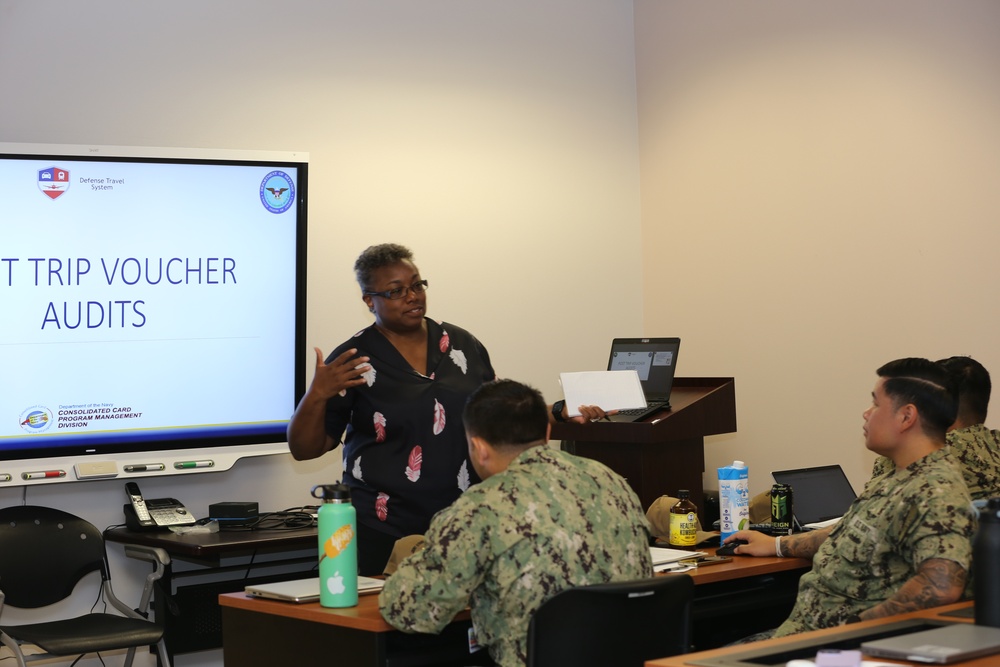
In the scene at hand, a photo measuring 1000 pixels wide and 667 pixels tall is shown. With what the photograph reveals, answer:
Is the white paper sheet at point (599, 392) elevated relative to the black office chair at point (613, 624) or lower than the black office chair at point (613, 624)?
elevated

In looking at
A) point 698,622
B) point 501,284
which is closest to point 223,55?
point 501,284

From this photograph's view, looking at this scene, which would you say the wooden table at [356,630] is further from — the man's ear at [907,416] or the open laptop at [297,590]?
the man's ear at [907,416]

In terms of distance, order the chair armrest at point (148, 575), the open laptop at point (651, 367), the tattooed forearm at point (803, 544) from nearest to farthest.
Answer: the tattooed forearm at point (803, 544) < the chair armrest at point (148, 575) < the open laptop at point (651, 367)

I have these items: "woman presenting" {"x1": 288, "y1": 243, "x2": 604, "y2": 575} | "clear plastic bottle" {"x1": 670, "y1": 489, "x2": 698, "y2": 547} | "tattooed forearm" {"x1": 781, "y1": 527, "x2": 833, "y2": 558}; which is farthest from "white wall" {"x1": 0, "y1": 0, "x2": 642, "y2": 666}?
"tattooed forearm" {"x1": 781, "y1": 527, "x2": 833, "y2": 558}

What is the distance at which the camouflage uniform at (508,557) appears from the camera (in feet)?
7.19

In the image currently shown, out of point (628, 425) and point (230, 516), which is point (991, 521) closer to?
point (628, 425)

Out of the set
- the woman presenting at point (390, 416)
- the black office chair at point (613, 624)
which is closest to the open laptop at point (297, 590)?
the woman presenting at point (390, 416)

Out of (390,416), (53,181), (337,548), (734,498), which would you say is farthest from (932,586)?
(53,181)

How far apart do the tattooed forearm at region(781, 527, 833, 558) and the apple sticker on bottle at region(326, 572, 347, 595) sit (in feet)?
Result: 4.26

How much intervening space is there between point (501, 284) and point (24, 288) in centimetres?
208

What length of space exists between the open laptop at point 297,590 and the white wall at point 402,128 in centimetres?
182

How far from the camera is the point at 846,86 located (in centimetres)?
450

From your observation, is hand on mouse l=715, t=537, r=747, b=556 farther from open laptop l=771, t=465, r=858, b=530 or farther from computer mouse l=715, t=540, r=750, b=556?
open laptop l=771, t=465, r=858, b=530

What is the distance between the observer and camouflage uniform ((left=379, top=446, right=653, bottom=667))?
7.19ft
